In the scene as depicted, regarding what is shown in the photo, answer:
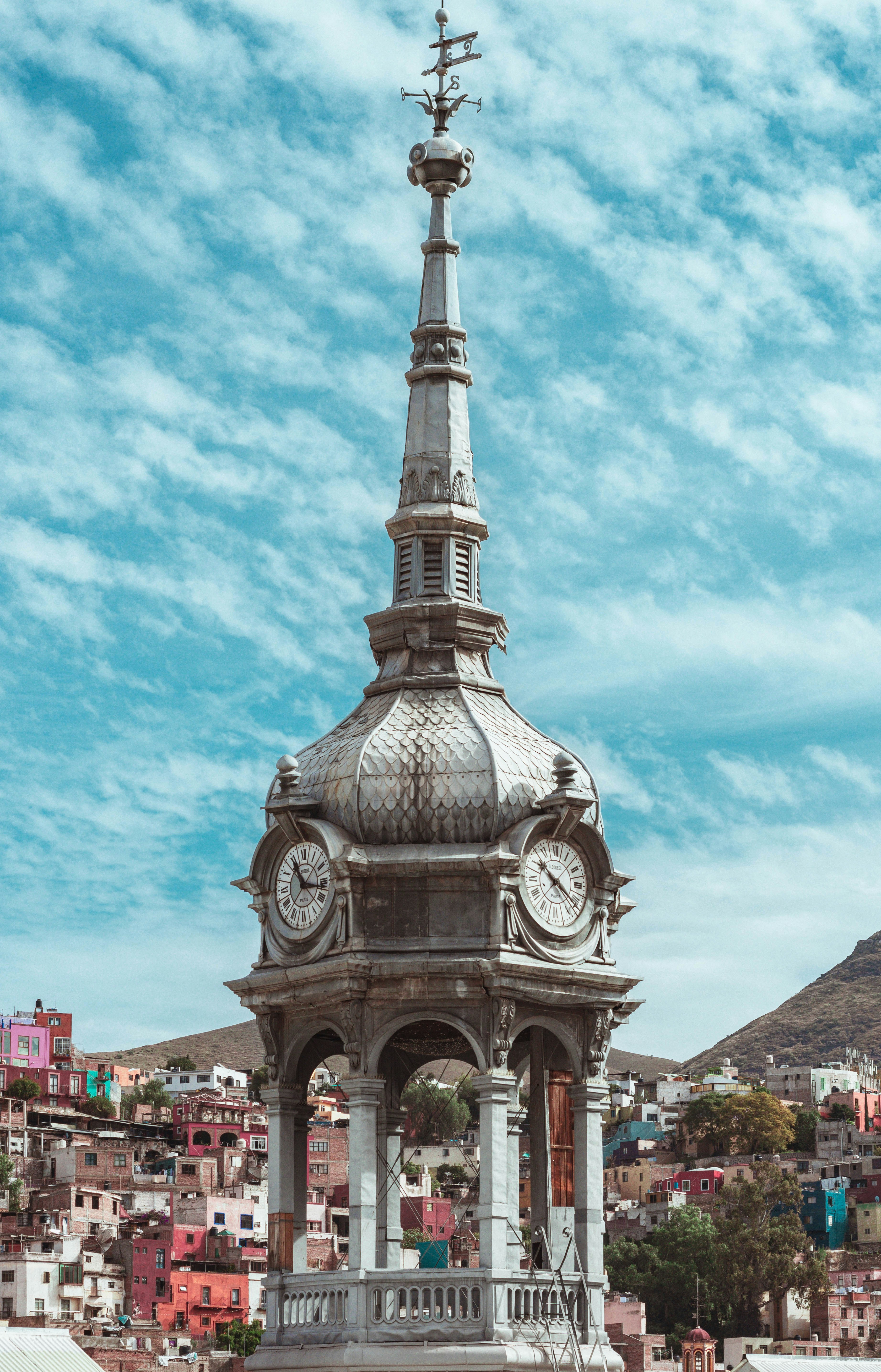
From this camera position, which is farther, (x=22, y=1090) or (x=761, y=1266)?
(x=22, y=1090)

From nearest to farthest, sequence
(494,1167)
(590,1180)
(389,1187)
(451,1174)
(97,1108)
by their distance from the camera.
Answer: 1. (494,1167)
2. (590,1180)
3. (389,1187)
4. (451,1174)
5. (97,1108)

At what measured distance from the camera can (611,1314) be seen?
5408 inches

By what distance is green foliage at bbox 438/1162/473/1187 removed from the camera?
547ft

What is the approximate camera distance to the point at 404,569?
96.9 feet


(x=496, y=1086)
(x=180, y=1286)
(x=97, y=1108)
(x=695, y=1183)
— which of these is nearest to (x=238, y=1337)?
(x=180, y=1286)

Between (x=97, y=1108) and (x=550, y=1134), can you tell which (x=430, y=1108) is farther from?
(x=97, y=1108)

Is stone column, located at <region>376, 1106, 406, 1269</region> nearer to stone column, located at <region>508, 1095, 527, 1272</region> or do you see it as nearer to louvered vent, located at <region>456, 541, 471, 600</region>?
stone column, located at <region>508, 1095, 527, 1272</region>

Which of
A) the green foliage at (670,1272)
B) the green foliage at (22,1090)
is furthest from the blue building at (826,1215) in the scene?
the green foliage at (22,1090)

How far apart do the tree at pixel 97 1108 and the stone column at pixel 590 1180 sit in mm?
160213

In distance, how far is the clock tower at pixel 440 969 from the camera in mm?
25922

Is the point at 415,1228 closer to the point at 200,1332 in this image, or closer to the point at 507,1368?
the point at 200,1332

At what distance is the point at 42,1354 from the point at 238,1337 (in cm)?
9722

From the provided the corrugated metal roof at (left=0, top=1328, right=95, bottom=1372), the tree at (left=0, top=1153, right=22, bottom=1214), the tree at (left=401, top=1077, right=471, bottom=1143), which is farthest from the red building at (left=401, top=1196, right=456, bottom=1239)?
the corrugated metal roof at (left=0, top=1328, right=95, bottom=1372)

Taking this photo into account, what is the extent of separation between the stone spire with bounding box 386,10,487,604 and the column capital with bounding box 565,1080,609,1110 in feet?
19.7
